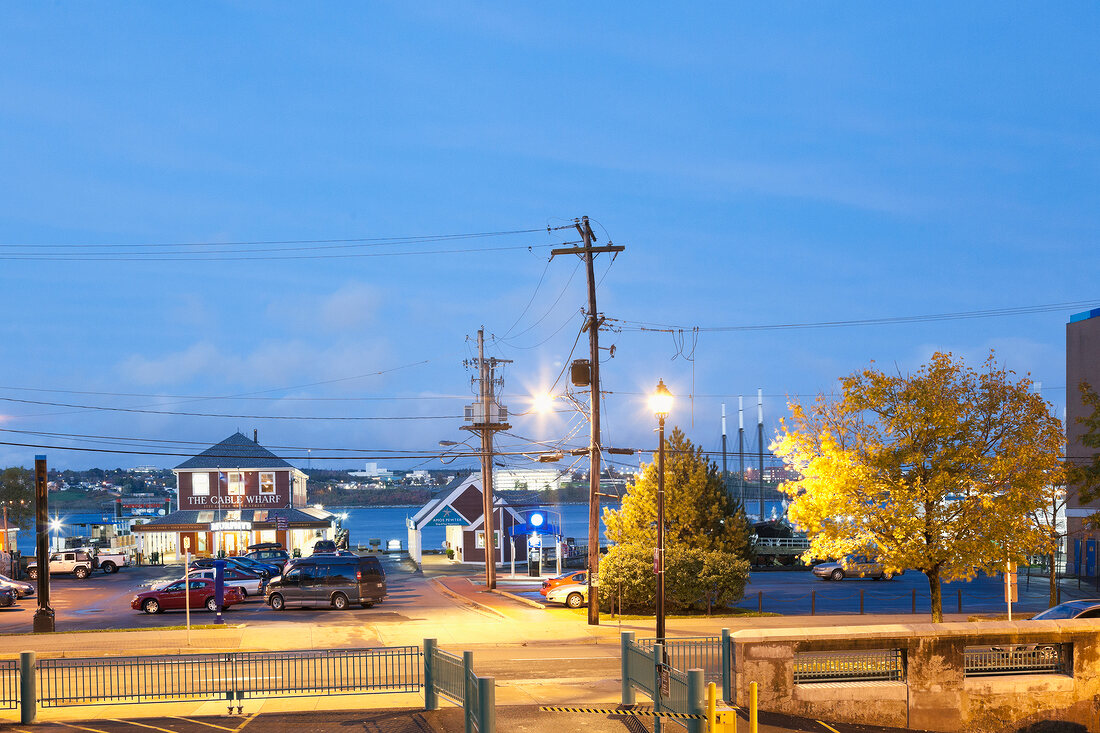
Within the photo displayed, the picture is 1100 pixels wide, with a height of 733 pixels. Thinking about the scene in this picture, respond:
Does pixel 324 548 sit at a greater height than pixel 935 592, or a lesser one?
lesser

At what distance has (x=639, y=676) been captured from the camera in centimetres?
1599

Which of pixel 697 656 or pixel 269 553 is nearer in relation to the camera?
pixel 697 656

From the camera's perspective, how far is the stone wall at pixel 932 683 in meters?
16.1

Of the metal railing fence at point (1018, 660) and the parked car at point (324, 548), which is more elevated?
the metal railing fence at point (1018, 660)

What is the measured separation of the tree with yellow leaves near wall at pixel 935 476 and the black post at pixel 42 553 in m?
23.7

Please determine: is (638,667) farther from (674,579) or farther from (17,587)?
Answer: (17,587)

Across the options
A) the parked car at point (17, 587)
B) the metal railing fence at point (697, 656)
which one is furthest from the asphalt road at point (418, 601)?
the metal railing fence at point (697, 656)

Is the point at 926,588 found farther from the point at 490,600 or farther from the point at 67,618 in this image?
the point at 67,618

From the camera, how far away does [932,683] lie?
16453 millimetres

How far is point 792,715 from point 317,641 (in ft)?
53.3

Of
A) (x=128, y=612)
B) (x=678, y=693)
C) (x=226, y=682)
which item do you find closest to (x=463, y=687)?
(x=678, y=693)

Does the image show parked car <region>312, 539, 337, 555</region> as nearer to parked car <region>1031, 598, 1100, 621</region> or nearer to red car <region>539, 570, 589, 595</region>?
red car <region>539, 570, 589, 595</region>

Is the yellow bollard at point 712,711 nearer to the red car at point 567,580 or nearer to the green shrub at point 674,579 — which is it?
the green shrub at point 674,579

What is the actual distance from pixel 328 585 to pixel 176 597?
5866 mm
